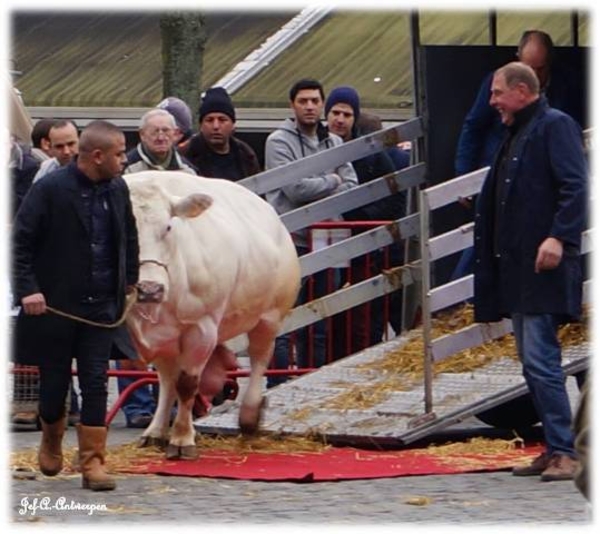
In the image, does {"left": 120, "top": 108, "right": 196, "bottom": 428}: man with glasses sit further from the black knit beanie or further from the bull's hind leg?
the bull's hind leg

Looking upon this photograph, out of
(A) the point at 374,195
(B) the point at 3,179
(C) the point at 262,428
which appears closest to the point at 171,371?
(C) the point at 262,428

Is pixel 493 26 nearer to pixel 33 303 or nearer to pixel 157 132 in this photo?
pixel 157 132

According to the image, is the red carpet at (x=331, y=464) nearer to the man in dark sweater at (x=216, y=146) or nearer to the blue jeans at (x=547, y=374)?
the blue jeans at (x=547, y=374)

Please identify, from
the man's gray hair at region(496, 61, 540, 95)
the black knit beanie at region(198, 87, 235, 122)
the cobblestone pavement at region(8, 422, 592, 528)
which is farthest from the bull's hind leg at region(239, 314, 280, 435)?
the man's gray hair at region(496, 61, 540, 95)

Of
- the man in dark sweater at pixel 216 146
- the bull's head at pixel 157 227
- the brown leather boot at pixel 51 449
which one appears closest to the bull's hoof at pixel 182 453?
the bull's head at pixel 157 227

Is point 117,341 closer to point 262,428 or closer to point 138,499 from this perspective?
point 262,428

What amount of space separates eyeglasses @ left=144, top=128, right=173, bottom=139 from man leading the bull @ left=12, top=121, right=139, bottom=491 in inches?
92.2

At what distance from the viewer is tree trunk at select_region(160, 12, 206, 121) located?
19141mm

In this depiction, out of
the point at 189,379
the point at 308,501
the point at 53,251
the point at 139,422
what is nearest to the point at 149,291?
the point at 189,379

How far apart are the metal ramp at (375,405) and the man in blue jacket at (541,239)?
0.86m

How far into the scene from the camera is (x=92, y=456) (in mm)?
10234

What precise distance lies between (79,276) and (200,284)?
4.29ft

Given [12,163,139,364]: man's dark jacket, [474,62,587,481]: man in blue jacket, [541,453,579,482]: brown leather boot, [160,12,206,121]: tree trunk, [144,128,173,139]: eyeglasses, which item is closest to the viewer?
[12,163,139,364]: man's dark jacket

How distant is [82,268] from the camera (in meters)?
10.2
